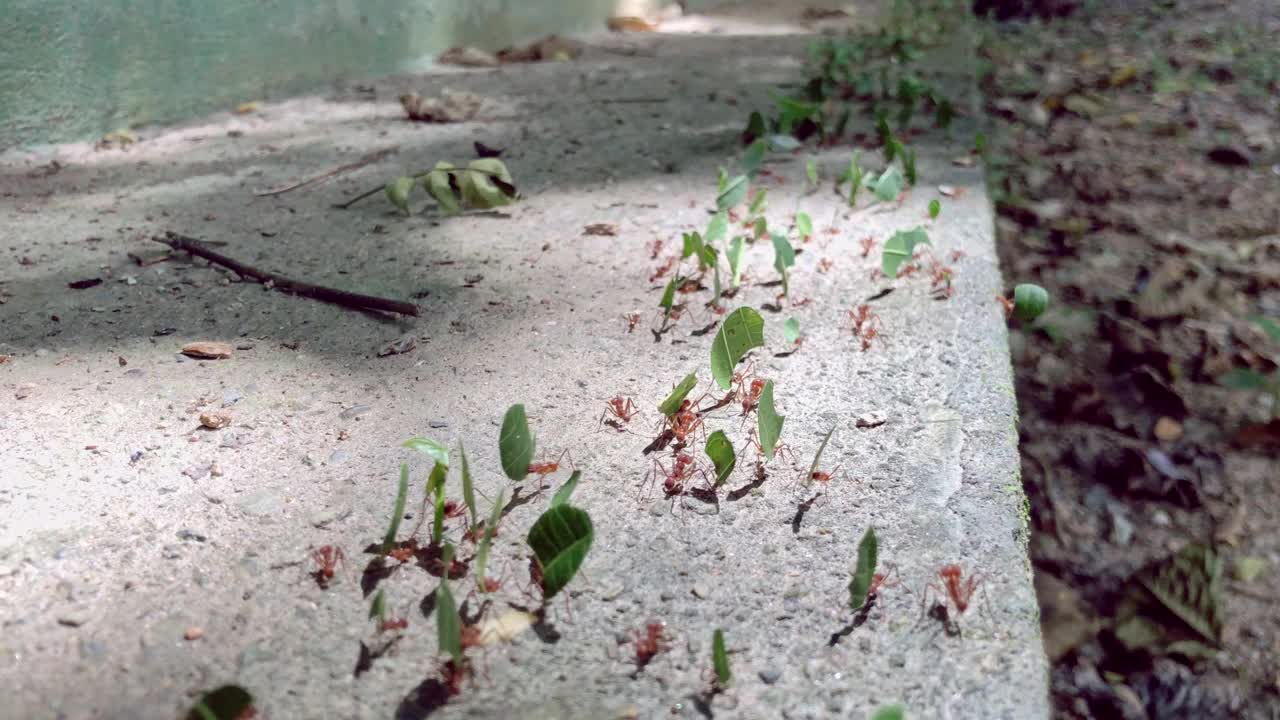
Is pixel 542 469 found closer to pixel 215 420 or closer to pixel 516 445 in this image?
pixel 516 445

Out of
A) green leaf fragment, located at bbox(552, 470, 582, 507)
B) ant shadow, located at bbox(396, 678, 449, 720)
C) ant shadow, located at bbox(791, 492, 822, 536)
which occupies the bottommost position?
ant shadow, located at bbox(791, 492, 822, 536)

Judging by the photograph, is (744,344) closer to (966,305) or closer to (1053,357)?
(966,305)

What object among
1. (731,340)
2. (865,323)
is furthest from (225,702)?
(865,323)

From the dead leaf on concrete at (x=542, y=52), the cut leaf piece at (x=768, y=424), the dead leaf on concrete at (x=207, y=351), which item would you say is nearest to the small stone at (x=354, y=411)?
the dead leaf on concrete at (x=207, y=351)

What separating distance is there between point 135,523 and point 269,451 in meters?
0.17

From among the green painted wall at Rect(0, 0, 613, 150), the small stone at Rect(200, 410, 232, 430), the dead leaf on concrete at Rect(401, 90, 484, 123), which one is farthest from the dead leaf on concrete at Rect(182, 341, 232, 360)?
the dead leaf on concrete at Rect(401, 90, 484, 123)

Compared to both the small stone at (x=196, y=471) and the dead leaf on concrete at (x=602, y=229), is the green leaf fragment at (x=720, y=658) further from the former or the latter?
the dead leaf on concrete at (x=602, y=229)

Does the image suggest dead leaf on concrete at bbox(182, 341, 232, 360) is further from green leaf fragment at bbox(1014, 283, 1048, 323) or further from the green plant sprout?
green leaf fragment at bbox(1014, 283, 1048, 323)

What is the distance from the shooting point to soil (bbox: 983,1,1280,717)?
50.8 inches

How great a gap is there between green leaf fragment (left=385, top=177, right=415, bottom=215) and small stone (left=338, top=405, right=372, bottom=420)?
72 cm

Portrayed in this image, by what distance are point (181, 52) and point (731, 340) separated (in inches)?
76.0

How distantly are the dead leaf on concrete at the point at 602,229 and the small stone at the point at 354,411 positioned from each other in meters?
0.68

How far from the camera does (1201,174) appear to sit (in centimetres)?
276

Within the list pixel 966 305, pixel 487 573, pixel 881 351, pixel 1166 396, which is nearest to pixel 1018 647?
pixel 487 573
